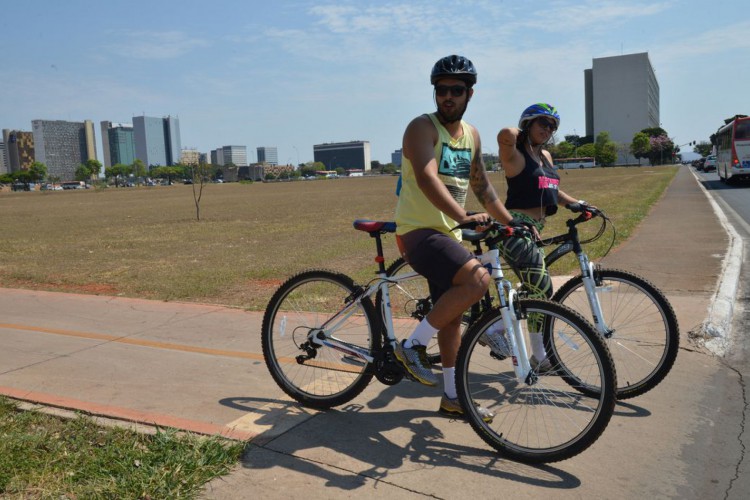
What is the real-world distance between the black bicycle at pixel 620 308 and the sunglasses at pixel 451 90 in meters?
1.10

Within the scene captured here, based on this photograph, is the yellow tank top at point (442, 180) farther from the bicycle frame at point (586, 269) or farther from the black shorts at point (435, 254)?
the bicycle frame at point (586, 269)

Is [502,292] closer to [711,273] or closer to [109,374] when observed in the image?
[109,374]

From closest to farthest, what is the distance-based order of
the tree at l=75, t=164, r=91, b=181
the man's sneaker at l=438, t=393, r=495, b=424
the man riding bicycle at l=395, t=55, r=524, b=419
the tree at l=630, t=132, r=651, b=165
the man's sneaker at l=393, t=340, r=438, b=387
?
1. the man riding bicycle at l=395, t=55, r=524, b=419
2. the man's sneaker at l=393, t=340, r=438, b=387
3. the man's sneaker at l=438, t=393, r=495, b=424
4. the tree at l=630, t=132, r=651, b=165
5. the tree at l=75, t=164, r=91, b=181

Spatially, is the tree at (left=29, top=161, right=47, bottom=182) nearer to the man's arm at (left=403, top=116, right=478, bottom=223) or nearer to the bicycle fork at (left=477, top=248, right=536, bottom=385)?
the man's arm at (left=403, top=116, right=478, bottom=223)

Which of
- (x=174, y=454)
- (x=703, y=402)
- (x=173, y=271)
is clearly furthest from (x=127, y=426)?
(x=173, y=271)

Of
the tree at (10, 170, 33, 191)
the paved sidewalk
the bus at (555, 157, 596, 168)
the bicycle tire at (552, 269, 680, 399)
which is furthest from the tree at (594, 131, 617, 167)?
the bicycle tire at (552, 269, 680, 399)

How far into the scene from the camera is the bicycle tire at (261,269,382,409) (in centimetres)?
402

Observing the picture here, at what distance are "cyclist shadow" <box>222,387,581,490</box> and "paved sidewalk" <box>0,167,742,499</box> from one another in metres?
0.01

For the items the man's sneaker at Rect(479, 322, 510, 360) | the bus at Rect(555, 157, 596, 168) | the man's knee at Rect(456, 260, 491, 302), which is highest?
the bus at Rect(555, 157, 596, 168)

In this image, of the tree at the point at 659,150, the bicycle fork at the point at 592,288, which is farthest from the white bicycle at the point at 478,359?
the tree at the point at 659,150

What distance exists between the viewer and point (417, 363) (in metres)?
3.68

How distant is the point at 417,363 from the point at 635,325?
5.61 ft

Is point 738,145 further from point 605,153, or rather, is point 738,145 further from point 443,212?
point 605,153

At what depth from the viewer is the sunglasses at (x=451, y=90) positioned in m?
3.46
